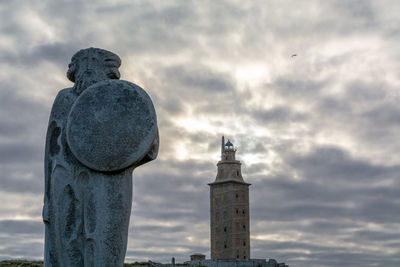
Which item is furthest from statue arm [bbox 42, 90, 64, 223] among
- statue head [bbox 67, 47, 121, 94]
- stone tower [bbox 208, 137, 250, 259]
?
stone tower [bbox 208, 137, 250, 259]

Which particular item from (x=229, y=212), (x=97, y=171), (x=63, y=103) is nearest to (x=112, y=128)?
(x=97, y=171)

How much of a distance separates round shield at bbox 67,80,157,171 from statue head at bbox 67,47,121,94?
40cm

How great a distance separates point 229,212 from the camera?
9162cm

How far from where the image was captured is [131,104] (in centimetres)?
613

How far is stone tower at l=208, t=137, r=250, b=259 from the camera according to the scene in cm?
9088

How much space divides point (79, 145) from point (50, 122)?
2.24 ft

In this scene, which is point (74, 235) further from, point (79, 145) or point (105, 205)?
Answer: point (79, 145)

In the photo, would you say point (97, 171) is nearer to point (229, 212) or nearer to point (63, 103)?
point (63, 103)

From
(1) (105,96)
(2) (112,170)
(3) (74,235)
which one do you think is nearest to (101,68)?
(1) (105,96)

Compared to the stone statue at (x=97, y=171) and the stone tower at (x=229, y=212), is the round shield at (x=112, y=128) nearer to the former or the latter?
the stone statue at (x=97, y=171)

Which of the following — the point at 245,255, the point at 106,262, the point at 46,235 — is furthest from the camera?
the point at 245,255

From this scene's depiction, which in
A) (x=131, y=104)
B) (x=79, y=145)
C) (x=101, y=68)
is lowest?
(x=79, y=145)

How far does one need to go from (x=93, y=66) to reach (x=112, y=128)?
0.89m

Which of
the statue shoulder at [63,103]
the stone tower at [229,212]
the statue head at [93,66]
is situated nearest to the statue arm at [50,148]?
the statue shoulder at [63,103]
